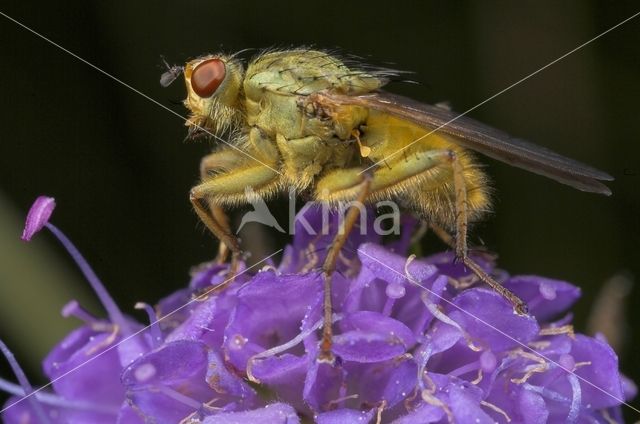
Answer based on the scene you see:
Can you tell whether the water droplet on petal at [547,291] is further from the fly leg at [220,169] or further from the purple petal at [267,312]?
the fly leg at [220,169]

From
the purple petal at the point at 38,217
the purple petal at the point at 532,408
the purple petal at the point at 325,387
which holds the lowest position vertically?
the purple petal at the point at 532,408

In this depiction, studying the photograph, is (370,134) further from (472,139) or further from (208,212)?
Answer: (208,212)

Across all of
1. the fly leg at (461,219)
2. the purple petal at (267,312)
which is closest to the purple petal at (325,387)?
the purple petal at (267,312)

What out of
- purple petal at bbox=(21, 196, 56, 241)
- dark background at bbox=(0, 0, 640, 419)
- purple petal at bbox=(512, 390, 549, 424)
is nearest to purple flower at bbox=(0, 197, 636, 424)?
purple petal at bbox=(512, 390, 549, 424)

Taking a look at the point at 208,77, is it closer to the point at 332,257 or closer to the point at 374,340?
the point at 332,257

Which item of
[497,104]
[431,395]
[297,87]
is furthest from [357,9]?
[431,395]

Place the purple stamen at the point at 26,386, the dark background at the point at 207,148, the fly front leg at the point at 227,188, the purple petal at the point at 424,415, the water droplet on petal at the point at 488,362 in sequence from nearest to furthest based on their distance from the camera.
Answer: the purple petal at the point at 424,415
the water droplet on petal at the point at 488,362
the purple stamen at the point at 26,386
the fly front leg at the point at 227,188
the dark background at the point at 207,148
